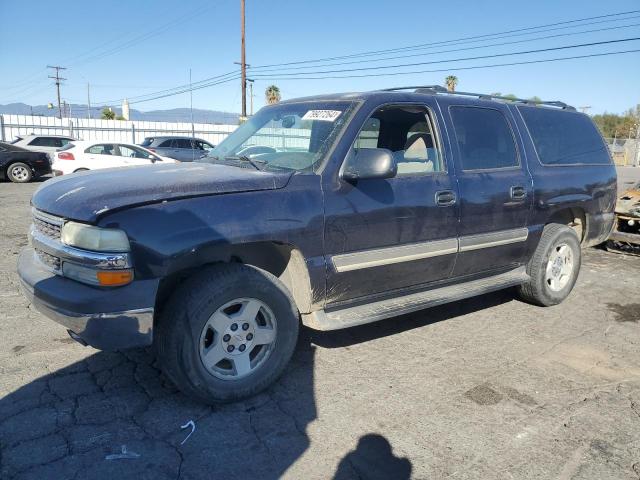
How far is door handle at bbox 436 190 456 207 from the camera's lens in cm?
390

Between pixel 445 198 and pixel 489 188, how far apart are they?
0.56 meters

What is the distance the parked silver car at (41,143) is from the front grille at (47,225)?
16.6 meters

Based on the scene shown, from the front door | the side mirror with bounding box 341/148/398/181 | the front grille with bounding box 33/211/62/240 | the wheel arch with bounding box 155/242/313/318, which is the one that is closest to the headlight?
the front grille with bounding box 33/211/62/240

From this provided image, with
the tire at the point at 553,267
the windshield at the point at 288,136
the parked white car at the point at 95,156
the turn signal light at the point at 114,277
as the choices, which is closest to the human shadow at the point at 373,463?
the turn signal light at the point at 114,277

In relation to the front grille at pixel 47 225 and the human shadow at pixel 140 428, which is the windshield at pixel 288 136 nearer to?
the front grille at pixel 47 225

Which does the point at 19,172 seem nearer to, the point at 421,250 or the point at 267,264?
the point at 267,264

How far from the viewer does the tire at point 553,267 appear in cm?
494

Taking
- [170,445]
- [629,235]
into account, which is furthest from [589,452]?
[629,235]

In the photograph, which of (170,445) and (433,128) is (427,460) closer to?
(170,445)

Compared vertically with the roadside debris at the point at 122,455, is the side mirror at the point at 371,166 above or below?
above

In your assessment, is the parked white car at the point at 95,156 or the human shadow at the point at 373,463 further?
the parked white car at the point at 95,156

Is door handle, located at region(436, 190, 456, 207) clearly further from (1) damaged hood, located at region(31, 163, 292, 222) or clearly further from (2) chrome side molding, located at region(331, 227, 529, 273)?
(1) damaged hood, located at region(31, 163, 292, 222)

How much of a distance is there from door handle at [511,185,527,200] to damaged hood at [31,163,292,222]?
2212mm

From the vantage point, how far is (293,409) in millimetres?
3133
